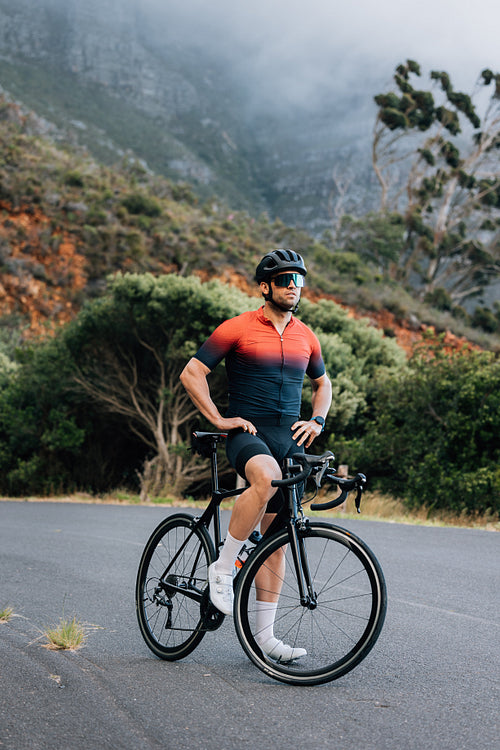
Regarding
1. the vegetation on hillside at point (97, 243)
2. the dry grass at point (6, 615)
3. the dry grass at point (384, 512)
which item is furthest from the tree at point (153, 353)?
the dry grass at point (6, 615)

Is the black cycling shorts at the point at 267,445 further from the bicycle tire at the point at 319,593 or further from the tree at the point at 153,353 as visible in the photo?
the tree at the point at 153,353

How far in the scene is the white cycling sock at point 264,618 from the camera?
3.98 metres

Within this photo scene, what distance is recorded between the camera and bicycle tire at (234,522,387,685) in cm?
365

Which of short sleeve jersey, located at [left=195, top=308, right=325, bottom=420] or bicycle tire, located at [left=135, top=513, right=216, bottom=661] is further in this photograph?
bicycle tire, located at [left=135, top=513, right=216, bottom=661]

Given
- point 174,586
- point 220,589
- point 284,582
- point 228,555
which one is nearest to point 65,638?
point 174,586

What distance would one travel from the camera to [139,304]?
19547mm

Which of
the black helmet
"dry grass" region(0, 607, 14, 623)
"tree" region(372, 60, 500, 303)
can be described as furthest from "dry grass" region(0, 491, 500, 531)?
"tree" region(372, 60, 500, 303)

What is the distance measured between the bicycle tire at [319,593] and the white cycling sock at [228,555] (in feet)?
0.41

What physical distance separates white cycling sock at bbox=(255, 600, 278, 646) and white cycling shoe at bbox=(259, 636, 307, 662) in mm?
34

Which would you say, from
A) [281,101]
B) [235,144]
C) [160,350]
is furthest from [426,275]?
[281,101]

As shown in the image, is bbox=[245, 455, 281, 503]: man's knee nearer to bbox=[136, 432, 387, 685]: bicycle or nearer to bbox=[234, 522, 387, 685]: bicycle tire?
bbox=[136, 432, 387, 685]: bicycle

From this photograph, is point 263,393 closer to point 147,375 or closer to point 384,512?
point 384,512

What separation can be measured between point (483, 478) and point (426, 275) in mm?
44807

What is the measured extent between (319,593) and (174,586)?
0.89 metres
